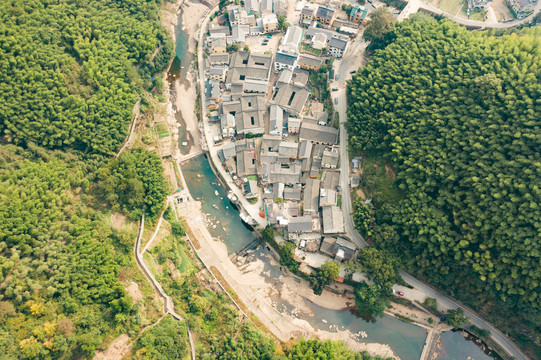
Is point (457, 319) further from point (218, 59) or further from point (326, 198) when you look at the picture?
point (218, 59)

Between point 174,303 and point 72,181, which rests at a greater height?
point 72,181

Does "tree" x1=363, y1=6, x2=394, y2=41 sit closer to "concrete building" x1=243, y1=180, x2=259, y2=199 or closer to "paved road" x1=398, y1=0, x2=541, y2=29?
"paved road" x1=398, y1=0, x2=541, y2=29

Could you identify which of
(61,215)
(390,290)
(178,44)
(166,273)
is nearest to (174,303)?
(166,273)

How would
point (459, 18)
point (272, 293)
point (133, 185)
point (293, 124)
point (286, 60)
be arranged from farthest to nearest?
point (459, 18), point (286, 60), point (293, 124), point (133, 185), point (272, 293)

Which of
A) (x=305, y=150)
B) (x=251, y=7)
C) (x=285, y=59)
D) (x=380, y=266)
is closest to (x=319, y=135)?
(x=305, y=150)

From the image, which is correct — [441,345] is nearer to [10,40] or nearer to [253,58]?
[253,58]

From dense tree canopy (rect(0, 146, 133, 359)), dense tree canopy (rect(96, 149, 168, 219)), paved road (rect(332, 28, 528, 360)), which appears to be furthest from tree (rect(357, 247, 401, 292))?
dense tree canopy (rect(96, 149, 168, 219))
